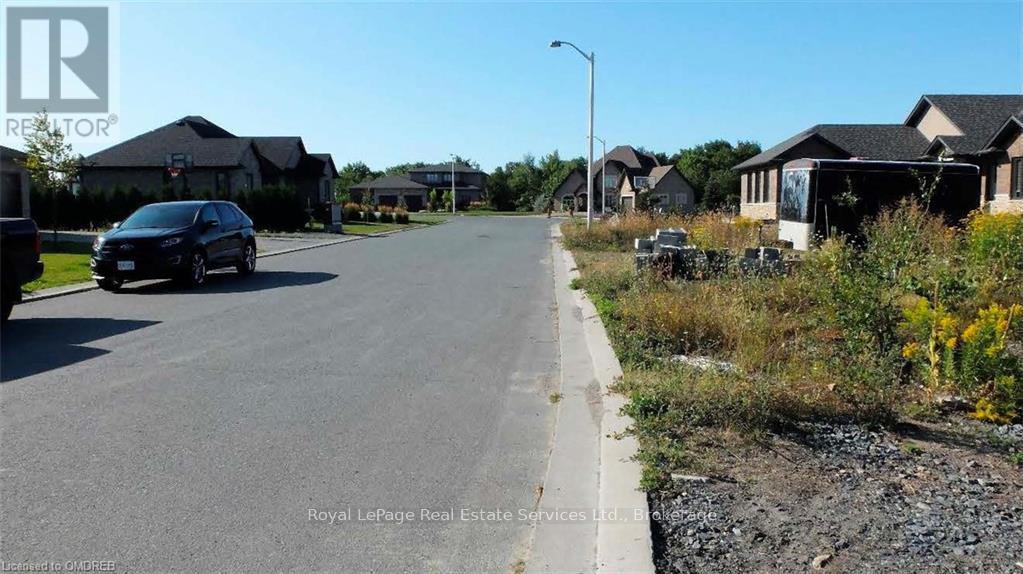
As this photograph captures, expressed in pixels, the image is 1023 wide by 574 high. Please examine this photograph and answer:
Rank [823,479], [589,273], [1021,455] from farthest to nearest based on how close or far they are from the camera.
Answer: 1. [589,273]
2. [1021,455]
3. [823,479]

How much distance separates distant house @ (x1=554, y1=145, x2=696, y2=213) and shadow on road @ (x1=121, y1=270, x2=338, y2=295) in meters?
62.8

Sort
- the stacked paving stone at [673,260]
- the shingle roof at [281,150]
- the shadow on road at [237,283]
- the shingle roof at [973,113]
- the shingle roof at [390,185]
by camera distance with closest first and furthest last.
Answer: the stacked paving stone at [673,260], the shadow on road at [237,283], the shingle roof at [973,113], the shingle roof at [281,150], the shingle roof at [390,185]

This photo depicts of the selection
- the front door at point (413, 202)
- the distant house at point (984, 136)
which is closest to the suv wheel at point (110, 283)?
the distant house at point (984, 136)

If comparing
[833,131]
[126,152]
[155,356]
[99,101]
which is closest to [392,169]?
[126,152]

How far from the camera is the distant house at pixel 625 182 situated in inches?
3322

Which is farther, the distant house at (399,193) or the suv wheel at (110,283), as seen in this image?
the distant house at (399,193)

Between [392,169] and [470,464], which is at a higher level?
[392,169]

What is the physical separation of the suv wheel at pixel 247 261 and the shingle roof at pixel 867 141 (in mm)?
32671

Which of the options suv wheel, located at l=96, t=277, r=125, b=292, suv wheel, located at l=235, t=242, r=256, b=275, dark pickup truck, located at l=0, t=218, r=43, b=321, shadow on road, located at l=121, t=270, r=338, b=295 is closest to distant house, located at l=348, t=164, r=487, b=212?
suv wheel, located at l=235, t=242, r=256, b=275

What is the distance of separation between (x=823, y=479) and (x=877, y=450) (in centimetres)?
74

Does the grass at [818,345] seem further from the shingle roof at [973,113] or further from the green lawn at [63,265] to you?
the shingle roof at [973,113]

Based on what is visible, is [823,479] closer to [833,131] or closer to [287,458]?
[287,458]

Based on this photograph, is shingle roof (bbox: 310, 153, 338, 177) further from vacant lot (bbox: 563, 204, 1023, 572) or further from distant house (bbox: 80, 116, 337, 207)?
vacant lot (bbox: 563, 204, 1023, 572)

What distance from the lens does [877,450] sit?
5586 millimetres
